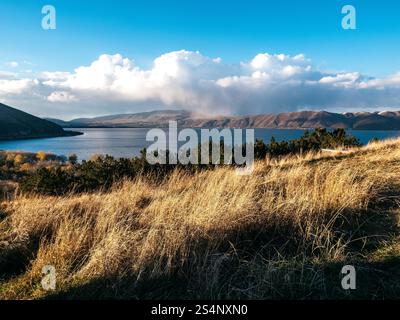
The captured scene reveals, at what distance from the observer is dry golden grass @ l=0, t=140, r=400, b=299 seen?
426cm

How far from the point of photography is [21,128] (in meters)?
178

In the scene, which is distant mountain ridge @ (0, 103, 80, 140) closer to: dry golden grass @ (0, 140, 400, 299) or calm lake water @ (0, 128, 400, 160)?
calm lake water @ (0, 128, 400, 160)

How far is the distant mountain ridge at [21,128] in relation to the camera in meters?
166

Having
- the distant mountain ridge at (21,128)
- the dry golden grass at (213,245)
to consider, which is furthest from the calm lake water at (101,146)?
the dry golden grass at (213,245)

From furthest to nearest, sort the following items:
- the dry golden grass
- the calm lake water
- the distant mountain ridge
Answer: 1. the distant mountain ridge
2. the calm lake water
3. the dry golden grass

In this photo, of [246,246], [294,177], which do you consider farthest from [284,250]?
[294,177]

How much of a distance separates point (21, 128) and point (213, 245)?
633ft

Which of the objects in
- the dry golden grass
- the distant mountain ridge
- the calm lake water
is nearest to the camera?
the dry golden grass

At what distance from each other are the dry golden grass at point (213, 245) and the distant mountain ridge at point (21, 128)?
557 ft

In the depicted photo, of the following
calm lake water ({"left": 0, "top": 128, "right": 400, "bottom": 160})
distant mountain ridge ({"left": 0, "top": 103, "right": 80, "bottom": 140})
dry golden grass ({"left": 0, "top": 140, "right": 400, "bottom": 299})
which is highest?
distant mountain ridge ({"left": 0, "top": 103, "right": 80, "bottom": 140})

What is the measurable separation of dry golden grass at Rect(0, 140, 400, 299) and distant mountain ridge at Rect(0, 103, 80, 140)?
16969 centimetres

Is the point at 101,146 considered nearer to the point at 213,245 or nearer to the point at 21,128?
the point at 21,128

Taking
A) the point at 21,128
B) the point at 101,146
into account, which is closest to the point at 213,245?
the point at 101,146

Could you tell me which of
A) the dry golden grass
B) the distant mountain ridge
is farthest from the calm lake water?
the dry golden grass
